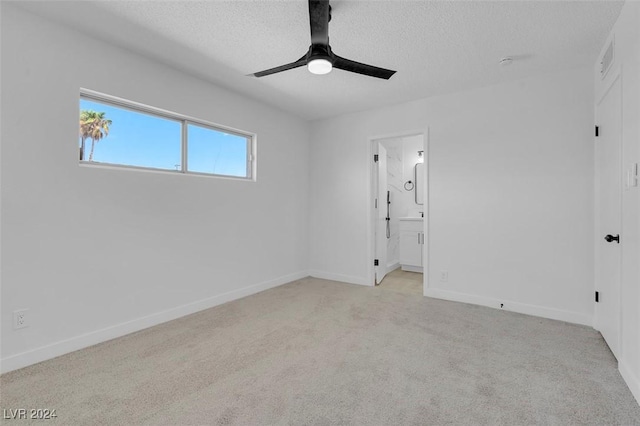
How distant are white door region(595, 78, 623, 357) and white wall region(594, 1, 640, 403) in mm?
132

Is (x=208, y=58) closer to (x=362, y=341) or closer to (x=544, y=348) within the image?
(x=362, y=341)

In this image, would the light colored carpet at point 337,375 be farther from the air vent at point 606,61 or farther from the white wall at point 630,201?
the air vent at point 606,61

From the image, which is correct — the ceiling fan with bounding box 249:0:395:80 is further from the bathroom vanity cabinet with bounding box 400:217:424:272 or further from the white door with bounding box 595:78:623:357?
the bathroom vanity cabinet with bounding box 400:217:424:272

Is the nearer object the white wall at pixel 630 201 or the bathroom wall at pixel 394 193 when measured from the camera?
the white wall at pixel 630 201

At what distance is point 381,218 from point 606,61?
2.86 metres

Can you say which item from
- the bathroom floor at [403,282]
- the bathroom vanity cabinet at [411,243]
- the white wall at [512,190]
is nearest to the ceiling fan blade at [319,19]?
the white wall at [512,190]

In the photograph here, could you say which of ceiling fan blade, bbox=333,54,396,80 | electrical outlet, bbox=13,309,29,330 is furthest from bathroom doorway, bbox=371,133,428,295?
electrical outlet, bbox=13,309,29,330

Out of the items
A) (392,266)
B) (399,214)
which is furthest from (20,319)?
(399,214)

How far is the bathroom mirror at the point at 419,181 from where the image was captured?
5809 millimetres

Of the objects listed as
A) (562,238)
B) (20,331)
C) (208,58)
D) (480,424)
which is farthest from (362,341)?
(208,58)

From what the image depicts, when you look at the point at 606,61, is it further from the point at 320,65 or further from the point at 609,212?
the point at 320,65

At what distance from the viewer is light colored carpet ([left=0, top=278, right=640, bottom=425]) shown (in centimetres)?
164

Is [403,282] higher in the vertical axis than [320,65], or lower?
lower

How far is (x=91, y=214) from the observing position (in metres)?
2.46
